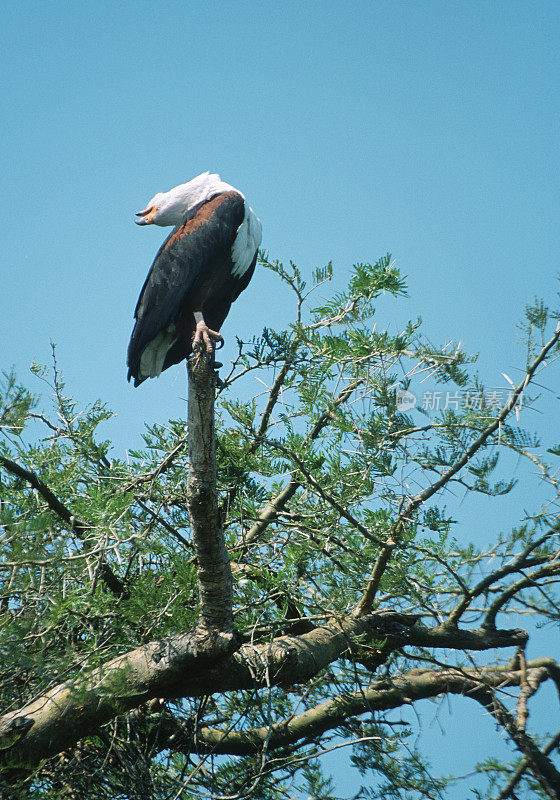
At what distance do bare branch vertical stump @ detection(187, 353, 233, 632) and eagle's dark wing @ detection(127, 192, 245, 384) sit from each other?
1192 millimetres

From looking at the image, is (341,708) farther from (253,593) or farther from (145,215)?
(145,215)

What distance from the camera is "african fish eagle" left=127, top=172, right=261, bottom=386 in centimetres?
373

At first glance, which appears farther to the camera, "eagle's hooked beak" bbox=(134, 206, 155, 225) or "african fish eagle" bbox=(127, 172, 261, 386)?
"eagle's hooked beak" bbox=(134, 206, 155, 225)

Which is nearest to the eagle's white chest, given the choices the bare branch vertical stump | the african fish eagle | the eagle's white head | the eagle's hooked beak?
the african fish eagle

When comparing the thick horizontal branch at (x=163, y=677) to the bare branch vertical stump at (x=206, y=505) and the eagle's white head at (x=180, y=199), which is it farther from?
the eagle's white head at (x=180, y=199)

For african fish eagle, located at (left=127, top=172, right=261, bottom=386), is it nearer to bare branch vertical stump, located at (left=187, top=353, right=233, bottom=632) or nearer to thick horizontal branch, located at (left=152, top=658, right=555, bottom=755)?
bare branch vertical stump, located at (left=187, top=353, right=233, bottom=632)

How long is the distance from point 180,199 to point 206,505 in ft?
8.17

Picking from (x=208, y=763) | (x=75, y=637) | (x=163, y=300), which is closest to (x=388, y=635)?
(x=208, y=763)

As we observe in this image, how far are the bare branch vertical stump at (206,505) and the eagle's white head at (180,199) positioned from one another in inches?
76.9

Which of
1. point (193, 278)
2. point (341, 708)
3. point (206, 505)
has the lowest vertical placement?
point (341, 708)

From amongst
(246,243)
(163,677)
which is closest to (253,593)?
(163,677)

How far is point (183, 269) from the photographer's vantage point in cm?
374

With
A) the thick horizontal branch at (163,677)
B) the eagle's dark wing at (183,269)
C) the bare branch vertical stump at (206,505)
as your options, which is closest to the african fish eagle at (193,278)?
the eagle's dark wing at (183,269)

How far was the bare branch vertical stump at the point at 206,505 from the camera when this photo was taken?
2.44 meters
